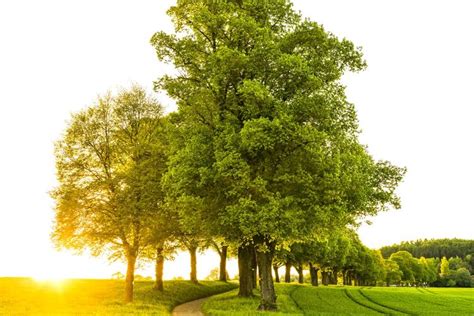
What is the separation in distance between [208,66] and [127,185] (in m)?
12.6

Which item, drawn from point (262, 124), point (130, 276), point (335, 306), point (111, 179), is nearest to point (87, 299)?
point (130, 276)

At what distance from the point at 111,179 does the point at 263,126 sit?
16.2 meters

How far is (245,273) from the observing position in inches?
1540

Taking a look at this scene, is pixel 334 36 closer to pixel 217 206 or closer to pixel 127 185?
pixel 217 206

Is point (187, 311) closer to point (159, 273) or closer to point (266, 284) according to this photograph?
point (266, 284)

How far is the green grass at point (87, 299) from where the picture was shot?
27516 mm

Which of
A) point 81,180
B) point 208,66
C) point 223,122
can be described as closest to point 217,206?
point 223,122

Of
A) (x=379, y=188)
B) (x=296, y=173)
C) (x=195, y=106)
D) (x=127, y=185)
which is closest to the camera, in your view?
(x=296, y=173)

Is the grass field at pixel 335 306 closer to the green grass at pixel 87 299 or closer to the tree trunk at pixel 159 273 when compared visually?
the green grass at pixel 87 299

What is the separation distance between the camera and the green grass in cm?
2752

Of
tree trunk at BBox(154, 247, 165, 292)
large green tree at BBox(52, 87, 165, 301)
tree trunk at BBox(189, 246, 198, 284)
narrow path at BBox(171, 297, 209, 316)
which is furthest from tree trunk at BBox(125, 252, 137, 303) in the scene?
tree trunk at BBox(189, 246, 198, 284)

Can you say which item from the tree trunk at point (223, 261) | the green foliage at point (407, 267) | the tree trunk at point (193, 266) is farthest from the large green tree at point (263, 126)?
the green foliage at point (407, 267)

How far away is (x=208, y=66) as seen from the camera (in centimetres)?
2911

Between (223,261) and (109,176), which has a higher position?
(109,176)
